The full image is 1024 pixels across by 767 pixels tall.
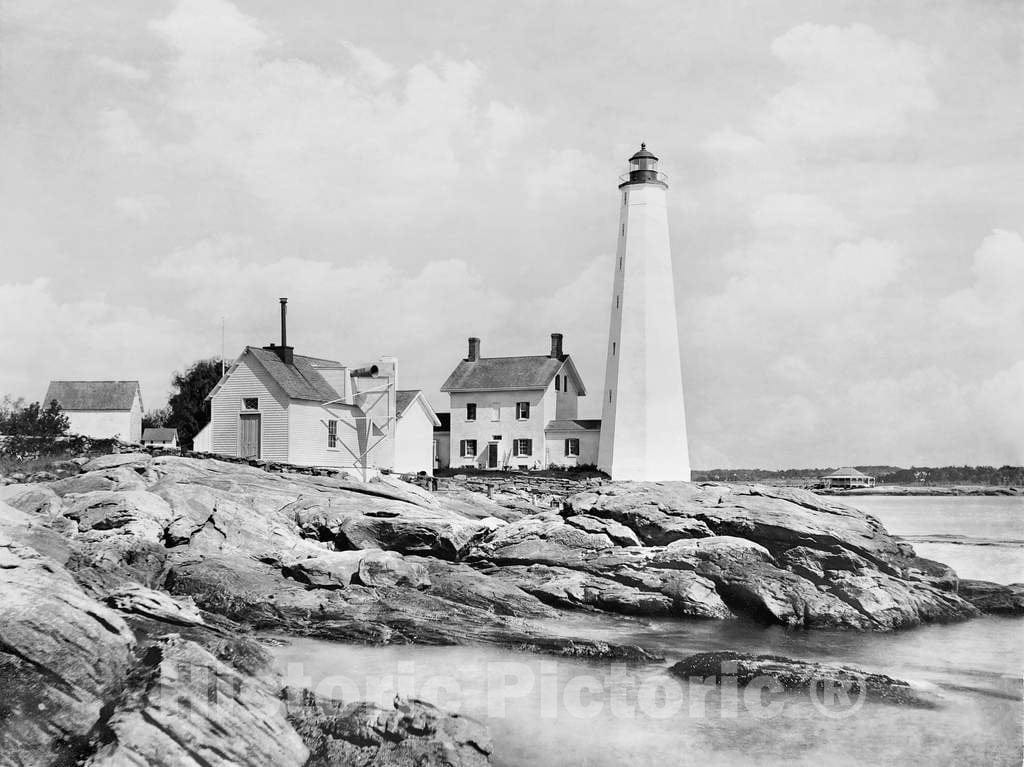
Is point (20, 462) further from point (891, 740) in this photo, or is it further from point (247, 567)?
point (891, 740)

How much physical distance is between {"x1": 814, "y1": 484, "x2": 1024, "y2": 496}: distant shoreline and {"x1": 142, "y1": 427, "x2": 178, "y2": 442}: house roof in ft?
114

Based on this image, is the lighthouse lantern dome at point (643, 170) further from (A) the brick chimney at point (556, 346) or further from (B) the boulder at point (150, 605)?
(B) the boulder at point (150, 605)

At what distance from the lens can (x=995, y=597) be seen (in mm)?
15820

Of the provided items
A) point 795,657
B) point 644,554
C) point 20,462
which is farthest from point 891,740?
point 20,462

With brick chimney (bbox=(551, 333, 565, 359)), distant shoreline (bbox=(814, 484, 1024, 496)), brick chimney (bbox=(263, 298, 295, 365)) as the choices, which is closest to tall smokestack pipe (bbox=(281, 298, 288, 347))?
brick chimney (bbox=(263, 298, 295, 365))

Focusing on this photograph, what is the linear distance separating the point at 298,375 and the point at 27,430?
6976 mm

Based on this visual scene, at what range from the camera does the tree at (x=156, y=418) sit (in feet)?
A: 136

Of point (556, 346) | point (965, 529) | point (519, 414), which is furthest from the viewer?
point (556, 346)

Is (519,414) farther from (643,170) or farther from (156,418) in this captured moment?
(156,418)

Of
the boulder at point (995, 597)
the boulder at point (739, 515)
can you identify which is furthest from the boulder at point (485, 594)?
the boulder at point (995, 597)

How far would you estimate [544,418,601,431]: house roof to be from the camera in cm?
3491

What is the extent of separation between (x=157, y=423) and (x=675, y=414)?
2363 cm

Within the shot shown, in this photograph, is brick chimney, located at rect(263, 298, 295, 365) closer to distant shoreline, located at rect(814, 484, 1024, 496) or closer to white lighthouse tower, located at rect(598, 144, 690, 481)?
white lighthouse tower, located at rect(598, 144, 690, 481)

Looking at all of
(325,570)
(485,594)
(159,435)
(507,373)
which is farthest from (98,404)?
(485,594)
